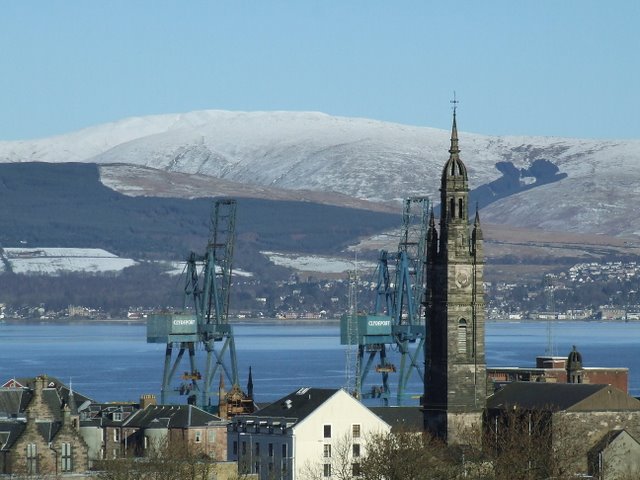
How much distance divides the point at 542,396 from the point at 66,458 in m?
20.1

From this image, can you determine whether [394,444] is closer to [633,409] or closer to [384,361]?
[633,409]

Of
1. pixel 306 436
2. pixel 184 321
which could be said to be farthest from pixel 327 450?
pixel 184 321

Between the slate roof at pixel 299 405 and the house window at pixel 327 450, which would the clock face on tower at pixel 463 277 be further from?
the house window at pixel 327 450

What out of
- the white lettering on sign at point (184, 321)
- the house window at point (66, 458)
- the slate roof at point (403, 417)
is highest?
the white lettering on sign at point (184, 321)

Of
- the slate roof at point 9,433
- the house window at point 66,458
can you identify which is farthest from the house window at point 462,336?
the slate roof at point 9,433

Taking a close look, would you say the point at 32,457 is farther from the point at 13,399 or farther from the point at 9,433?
the point at 13,399

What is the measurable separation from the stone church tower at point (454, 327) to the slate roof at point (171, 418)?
10.7 metres

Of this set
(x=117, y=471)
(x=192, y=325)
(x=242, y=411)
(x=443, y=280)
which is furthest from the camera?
(x=192, y=325)

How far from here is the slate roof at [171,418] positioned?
96125mm

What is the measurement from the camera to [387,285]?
15612 centimetres

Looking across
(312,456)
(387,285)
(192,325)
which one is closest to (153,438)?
(312,456)

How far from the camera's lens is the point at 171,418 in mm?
97188

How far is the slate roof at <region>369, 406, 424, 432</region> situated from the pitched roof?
352 centimetres

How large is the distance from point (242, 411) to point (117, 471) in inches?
1429
